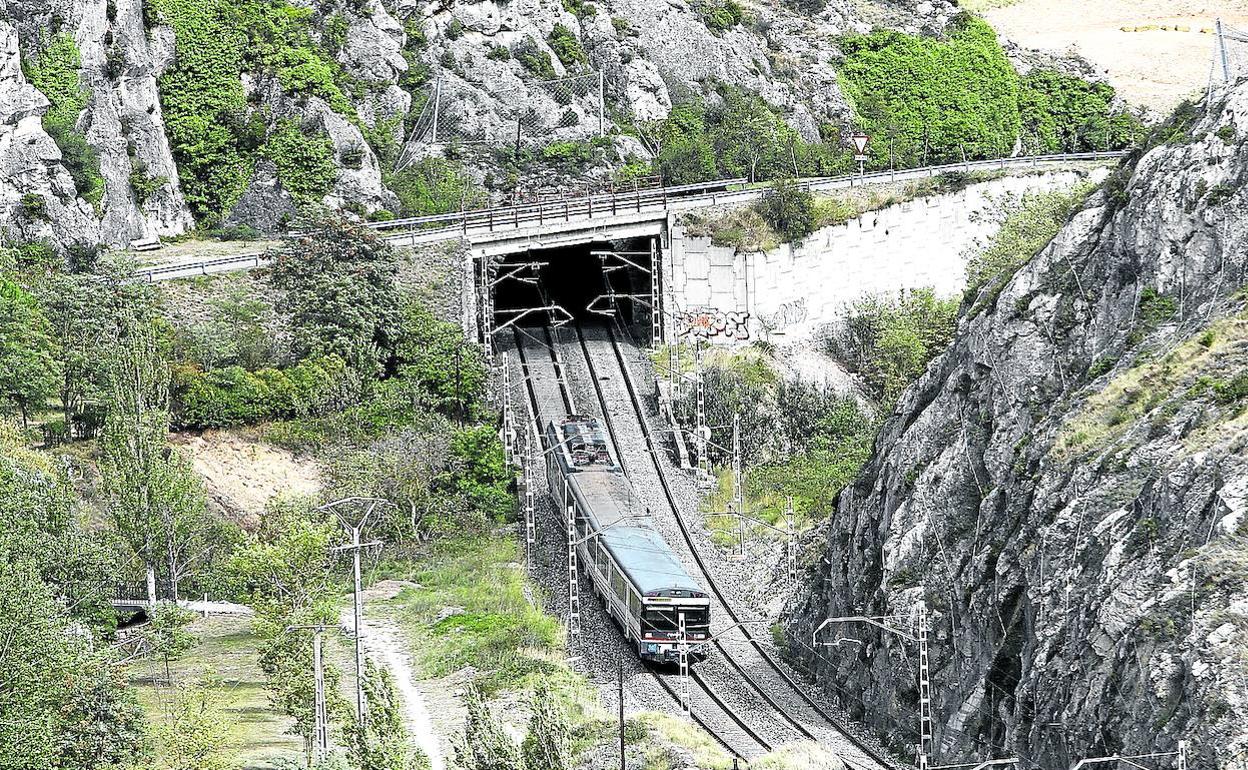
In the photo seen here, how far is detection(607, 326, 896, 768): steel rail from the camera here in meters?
47.3

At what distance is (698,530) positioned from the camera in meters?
64.9

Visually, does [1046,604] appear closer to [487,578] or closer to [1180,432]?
[1180,432]

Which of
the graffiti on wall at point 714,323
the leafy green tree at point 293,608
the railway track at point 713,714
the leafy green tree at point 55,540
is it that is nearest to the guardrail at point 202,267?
the railway track at point 713,714

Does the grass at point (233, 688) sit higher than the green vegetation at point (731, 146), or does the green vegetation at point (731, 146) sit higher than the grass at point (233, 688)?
the green vegetation at point (731, 146)

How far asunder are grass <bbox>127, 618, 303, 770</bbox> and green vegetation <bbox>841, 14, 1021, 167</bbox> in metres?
49.5

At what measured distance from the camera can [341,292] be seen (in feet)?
232

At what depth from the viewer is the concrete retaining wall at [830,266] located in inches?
3110

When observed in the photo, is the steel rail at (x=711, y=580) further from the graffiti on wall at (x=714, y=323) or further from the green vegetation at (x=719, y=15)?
the green vegetation at (x=719, y=15)

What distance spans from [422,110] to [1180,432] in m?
52.7

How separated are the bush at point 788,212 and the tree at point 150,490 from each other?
3190 cm

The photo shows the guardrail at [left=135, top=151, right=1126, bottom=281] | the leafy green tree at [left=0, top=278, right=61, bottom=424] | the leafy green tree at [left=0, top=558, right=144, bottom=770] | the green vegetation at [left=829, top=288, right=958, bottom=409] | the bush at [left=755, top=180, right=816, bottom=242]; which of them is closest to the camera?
the leafy green tree at [left=0, top=558, right=144, bottom=770]

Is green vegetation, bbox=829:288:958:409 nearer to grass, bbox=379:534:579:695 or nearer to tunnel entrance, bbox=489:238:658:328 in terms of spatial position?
tunnel entrance, bbox=489:238:658:328

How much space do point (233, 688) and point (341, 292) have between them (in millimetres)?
23358

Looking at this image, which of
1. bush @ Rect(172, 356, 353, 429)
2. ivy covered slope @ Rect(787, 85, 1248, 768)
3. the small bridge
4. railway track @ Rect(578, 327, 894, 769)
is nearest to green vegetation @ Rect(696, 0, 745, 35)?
railway track @ Rect(578, 327, 894, 769)
